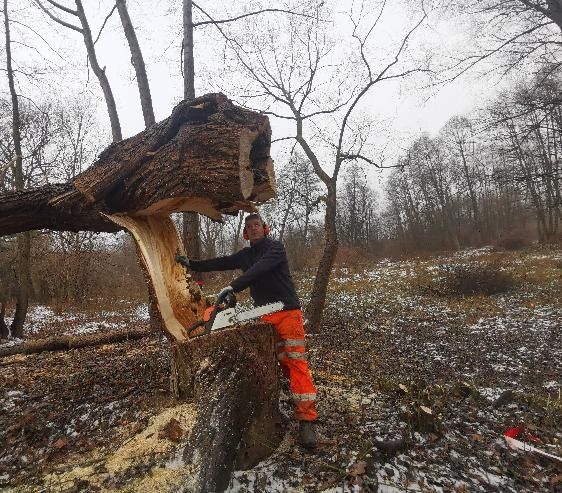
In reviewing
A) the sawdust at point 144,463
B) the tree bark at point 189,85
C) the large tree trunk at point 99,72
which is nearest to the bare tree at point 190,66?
the tree bark at point 189,85

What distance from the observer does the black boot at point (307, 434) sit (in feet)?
10.3

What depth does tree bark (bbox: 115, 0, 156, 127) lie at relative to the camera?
25.7ft

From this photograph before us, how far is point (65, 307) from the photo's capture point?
1605 centimetres

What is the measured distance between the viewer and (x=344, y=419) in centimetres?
372

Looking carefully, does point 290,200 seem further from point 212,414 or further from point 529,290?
point 212,414

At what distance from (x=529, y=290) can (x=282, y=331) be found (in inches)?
455

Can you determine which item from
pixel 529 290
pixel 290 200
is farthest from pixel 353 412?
pixel 290 200

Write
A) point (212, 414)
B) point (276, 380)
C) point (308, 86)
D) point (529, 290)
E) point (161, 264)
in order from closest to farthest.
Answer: point (212, 414) → point (276, 380) → point (161, 264) → point (308, 86) → point (529, 290)

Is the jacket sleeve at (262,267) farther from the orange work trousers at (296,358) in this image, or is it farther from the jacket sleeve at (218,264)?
the jacket sleeve at (218,264)

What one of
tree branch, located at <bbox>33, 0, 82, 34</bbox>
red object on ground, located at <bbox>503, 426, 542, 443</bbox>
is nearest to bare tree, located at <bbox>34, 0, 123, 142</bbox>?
tree branch, located at <bbox>33, 0, 82, 34</bbox>

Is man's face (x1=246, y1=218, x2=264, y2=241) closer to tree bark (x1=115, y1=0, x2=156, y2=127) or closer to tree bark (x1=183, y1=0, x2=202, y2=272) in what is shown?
tree bark (x1=183, y1=0, x2=202, y2=272)

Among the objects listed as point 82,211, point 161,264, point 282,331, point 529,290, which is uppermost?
point 82,211

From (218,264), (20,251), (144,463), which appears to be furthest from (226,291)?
(20,251)

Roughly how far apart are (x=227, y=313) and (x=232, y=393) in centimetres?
60
